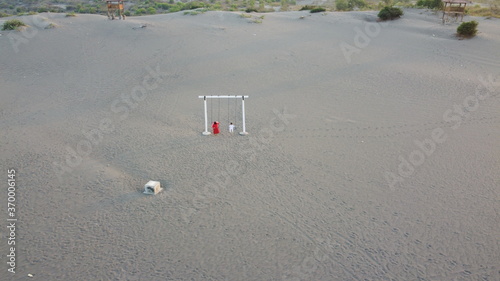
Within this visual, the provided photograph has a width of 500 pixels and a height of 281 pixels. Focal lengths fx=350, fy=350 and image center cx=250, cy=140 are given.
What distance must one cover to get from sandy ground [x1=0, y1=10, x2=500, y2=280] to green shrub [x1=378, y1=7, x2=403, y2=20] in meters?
6.48

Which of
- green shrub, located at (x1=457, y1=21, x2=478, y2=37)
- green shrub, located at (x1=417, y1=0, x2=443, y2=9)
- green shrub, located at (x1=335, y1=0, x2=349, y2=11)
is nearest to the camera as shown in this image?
green shrub, located at (x1=457, y1=21, x2=478, y2=37)

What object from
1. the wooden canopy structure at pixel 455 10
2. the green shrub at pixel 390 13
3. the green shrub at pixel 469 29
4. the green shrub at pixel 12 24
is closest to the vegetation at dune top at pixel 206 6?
Result: the wooden canopy structure at pixel 455 10

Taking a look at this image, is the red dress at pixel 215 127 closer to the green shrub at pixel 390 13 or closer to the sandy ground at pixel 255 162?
the sandy ground at pixel 255 162

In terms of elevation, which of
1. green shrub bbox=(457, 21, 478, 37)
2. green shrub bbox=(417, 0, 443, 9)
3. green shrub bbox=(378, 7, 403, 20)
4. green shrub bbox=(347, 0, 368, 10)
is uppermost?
green shrub bbox=(347, 0, 368, 10)

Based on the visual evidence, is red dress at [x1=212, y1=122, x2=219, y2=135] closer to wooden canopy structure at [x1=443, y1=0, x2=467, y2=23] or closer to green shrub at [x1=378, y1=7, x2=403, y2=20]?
green shrub at [x1=378, y1=7, x2=403, y2=20]

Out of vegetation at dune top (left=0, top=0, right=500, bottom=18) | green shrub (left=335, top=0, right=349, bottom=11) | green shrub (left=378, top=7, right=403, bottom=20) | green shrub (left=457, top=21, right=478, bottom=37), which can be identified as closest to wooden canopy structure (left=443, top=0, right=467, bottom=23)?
vegetation at dune top (left=0, top=0, right=500, bottom=18)

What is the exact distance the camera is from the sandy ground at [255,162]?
257 inches

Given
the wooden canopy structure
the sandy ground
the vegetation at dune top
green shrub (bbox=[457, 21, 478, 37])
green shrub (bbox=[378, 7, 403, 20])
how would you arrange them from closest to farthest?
the sandy ground < green shrub (bbox=[457, 21, 478, 37]) < the wooden canopy structure < green shrub (bbox=[378, 7, 403, 20]) < the vegetation at dune top

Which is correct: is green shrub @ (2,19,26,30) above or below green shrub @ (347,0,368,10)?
below

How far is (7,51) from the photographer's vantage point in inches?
754

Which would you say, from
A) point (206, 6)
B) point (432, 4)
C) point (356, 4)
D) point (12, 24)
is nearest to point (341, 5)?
point (356, 4)

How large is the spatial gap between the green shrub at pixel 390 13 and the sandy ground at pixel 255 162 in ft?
21.3

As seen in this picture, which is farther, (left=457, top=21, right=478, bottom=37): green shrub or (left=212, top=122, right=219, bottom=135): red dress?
(left=457, top=21, right=478, bottom=37): green shrub

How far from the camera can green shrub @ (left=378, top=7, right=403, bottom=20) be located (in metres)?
25.5
